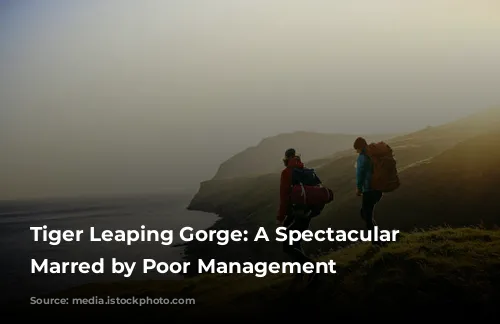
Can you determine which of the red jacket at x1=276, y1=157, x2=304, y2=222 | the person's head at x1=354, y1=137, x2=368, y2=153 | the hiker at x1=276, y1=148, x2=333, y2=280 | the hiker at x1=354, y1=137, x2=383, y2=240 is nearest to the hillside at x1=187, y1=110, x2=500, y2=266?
the hiker at x1=354, y1=137, x2=383, y2=240

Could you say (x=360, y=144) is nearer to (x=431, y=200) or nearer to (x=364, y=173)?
(x=364, y=173)

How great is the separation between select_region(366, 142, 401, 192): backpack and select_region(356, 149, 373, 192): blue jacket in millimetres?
119

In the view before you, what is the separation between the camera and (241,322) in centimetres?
1216

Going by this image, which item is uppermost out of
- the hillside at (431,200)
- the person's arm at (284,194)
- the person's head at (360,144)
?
the person's head at (360,144)

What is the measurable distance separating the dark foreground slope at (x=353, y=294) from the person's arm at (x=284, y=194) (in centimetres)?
229

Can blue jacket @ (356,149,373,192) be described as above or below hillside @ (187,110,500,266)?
above

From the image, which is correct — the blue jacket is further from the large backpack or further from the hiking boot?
the hiking boot

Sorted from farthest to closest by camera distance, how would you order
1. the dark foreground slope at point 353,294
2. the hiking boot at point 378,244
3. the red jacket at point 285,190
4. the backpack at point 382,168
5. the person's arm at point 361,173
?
1. the hiking boot at point 378,244
2. the person's arm at point 361,173
3. the backpack at point 382,168
4. the red jacket at point 285,190
5. the dark foreground slope at point 353,294

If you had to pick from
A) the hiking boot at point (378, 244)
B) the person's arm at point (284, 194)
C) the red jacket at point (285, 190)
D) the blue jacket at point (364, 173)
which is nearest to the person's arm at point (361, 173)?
the blue jacket at point (364, 173)

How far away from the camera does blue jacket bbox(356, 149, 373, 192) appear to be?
14938 millimetres

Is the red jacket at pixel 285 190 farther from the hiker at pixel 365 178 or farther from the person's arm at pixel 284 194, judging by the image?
the hiker at pixel 365 178

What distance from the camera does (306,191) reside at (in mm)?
13391

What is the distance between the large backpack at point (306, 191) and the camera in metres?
13.3

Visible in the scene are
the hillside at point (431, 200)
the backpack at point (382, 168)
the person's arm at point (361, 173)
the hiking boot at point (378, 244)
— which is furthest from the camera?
the hillside at point (431, 200)
